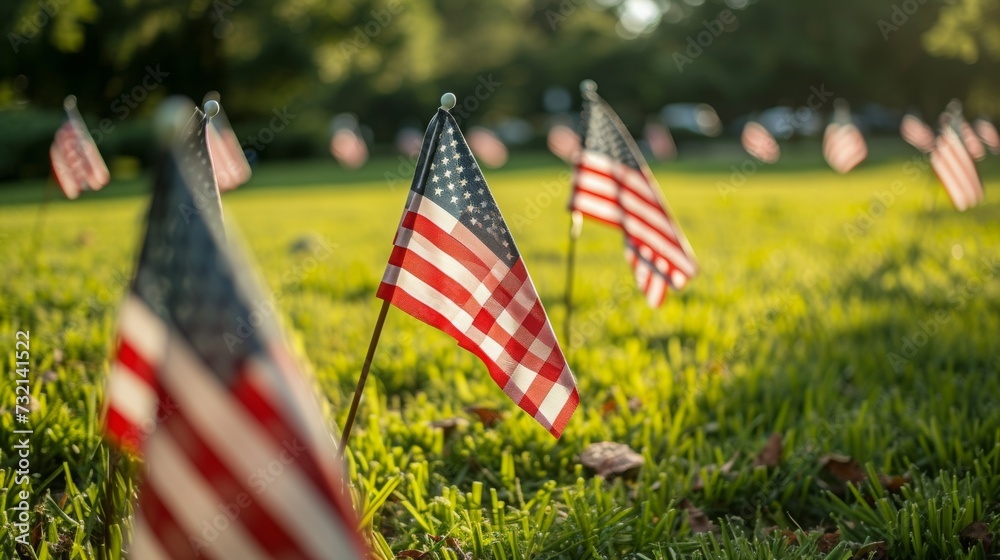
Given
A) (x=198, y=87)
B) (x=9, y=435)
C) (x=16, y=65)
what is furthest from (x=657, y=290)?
(x=198, y=87)

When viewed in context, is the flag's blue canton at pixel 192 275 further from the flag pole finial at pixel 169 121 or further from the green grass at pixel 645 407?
the green grass at pixel 645 407

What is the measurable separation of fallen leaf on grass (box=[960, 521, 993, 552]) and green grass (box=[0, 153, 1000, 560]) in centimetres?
2

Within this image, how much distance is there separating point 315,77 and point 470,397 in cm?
2840

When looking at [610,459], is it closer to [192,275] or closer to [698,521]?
[698,521]

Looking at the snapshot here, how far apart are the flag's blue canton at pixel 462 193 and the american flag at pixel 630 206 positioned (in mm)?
1822

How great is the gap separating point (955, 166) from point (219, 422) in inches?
276

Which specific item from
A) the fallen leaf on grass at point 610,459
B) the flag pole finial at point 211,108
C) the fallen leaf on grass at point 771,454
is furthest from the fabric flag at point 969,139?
the flag pole finial at point 211,108

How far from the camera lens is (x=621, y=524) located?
2.45 m

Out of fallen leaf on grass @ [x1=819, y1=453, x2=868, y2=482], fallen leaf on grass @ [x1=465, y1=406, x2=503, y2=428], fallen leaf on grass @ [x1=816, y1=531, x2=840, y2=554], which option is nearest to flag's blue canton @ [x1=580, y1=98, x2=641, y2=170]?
fallen leaf on grass @ [x1=465, y1=406, x2=503, y2=428]

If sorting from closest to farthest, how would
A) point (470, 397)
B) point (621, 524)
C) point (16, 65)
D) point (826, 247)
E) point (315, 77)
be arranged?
point (621, 524) < point (470, 397) < point (826, 247) < point (16, 65) < point (315, 77)

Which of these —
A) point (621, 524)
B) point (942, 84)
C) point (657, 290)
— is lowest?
point (621, 524)

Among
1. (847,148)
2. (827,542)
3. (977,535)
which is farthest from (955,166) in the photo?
(847,148)

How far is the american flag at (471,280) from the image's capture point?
2270 millimetres

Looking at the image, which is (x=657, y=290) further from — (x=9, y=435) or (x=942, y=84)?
(x=942, y=84)
